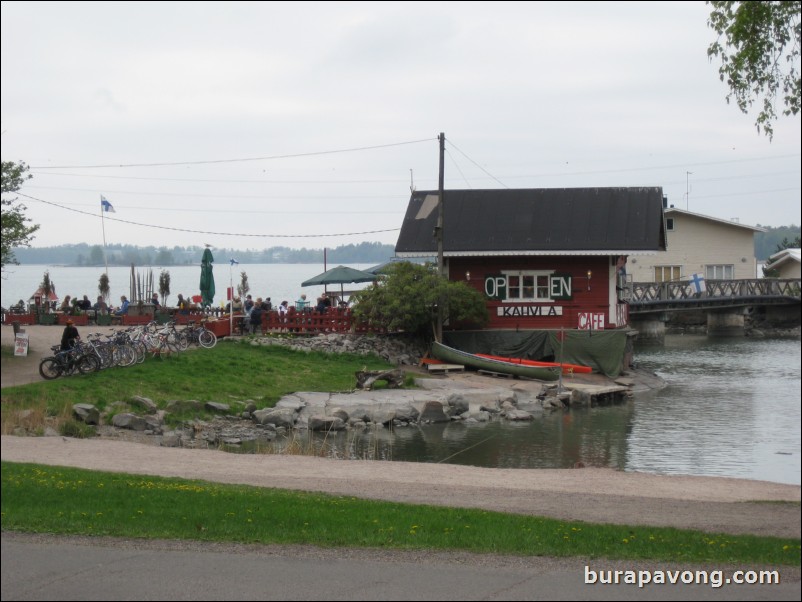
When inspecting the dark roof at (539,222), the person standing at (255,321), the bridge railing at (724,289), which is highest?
the dark roof at (539,222)

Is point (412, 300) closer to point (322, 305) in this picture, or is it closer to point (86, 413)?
point (322, 305)

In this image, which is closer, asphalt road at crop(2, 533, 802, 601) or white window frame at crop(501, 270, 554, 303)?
asphalt road at crop(2, 533, 802, 601)

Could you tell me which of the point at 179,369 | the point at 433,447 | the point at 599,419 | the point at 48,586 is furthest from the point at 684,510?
the point at 179,369

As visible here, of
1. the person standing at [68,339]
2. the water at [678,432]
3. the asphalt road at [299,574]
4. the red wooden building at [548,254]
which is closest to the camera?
the asphalt road at [299,574]

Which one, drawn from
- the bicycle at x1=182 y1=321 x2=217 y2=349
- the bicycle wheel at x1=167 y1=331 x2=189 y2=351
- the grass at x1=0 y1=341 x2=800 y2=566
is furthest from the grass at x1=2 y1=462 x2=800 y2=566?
the bicycle at x1=182 y1=321 x2=217 y2=349

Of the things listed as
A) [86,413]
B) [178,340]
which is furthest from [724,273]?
[86,413]

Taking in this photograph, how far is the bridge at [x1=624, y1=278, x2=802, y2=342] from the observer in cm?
1134

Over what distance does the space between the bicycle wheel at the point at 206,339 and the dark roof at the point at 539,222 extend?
10696mm

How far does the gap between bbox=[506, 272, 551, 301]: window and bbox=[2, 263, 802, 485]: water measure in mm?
7339

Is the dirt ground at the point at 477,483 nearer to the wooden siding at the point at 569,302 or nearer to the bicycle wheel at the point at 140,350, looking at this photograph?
the bicycle wheel at the point at 140,350

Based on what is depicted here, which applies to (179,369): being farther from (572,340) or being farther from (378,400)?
(572,340)

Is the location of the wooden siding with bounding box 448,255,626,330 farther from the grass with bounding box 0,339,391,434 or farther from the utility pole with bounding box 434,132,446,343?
the grass with bounding box 0,339,391,434

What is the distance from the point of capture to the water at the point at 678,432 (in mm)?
11773

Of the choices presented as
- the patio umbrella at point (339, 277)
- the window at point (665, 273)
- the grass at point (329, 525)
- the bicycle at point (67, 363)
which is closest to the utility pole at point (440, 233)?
the patio umbrella at point (339, 277)
